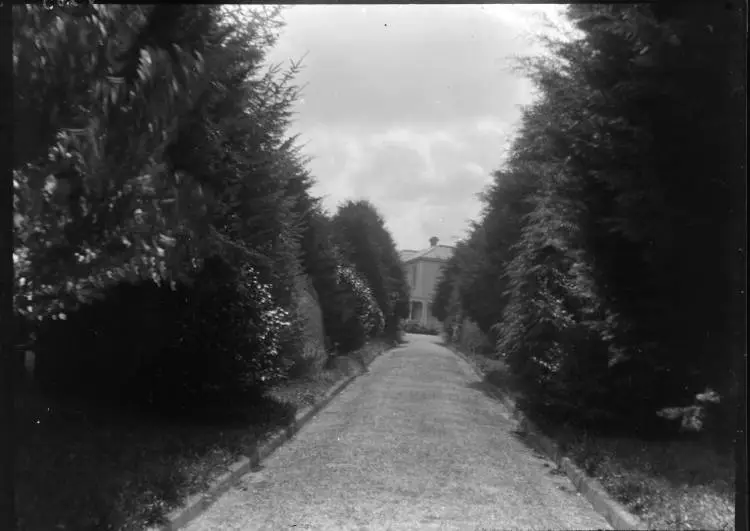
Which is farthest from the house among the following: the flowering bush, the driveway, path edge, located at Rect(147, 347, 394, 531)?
the driveway

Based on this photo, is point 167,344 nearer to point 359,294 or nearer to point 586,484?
point 586,484

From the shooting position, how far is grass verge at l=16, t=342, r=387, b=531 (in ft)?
17.5

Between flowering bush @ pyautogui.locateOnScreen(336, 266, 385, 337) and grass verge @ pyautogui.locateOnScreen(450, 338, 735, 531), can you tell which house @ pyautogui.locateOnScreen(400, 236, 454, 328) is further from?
grass verge @ pyautogui.locateOnScreen(450, 338, 735, 531)

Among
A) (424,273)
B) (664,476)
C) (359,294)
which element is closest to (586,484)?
(664,476)

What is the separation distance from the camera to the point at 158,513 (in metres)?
5.57

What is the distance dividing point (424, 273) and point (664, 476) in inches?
2060

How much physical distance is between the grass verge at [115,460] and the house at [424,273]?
1420 inches

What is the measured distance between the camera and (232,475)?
281 inches

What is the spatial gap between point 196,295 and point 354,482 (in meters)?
3.79

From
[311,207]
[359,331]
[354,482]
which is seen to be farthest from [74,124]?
[359,331]

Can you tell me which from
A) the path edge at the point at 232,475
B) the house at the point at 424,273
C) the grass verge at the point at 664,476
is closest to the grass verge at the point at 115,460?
the path edge at the point at 232,475

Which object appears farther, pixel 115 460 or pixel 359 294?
pixel 359 294

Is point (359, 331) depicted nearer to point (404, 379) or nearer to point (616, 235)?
point (404, 379)

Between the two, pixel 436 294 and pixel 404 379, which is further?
pixel 436 294
